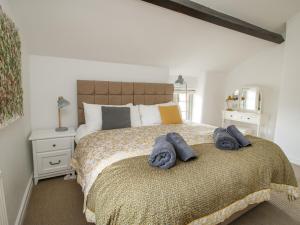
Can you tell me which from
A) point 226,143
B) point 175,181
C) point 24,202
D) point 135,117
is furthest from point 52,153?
point 226,143

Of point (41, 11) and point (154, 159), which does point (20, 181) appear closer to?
point (154, 159)

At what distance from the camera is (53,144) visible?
237cm

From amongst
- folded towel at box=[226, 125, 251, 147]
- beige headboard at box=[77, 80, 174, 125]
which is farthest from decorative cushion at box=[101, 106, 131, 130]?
folded towel at box=[226, 125, 251, 147]

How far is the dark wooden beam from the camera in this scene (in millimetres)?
2184

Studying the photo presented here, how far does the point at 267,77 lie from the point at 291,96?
2.88 feet

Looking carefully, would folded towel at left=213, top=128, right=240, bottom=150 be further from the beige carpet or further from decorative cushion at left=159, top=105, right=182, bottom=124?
decorative cushion at left=159, top=105, right=182, bottom=124

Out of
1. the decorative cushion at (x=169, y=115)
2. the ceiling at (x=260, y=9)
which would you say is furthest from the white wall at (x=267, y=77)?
the decorative cushion at (x=169, y=115)

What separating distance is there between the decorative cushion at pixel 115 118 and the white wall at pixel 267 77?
127 inches

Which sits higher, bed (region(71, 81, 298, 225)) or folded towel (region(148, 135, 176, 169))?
folded towel (region(148, 135, 176, 169))

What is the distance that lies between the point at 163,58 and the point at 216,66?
60.4 inches

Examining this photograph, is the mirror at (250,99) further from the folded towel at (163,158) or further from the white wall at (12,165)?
the white wall at (12,165)

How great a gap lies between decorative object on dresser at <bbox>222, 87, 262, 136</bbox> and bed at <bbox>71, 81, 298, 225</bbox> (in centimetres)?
207

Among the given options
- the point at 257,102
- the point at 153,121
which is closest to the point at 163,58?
the point at 153,121

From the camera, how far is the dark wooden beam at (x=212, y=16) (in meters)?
2.18
